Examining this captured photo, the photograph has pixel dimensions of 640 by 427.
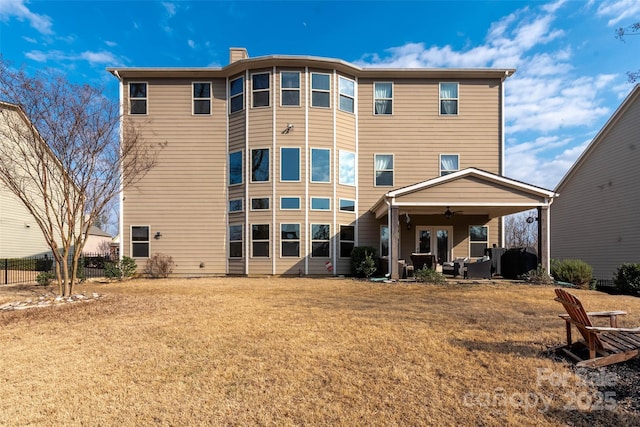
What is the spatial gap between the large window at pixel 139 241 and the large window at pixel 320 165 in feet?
24.0

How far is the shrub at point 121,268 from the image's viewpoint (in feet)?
44.1

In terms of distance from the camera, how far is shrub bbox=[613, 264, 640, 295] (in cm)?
1064

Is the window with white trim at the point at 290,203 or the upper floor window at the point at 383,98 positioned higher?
the upper floor window at the point at 383,98

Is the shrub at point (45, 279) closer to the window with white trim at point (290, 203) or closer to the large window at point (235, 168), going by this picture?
the large window at point (235, 168)

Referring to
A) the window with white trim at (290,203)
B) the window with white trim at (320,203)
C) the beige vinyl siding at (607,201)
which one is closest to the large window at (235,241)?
the window with white trim at (290,203)

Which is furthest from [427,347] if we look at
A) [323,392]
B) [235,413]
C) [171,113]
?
[171,113]

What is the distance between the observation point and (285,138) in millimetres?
14250

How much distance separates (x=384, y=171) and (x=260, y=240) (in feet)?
19.1

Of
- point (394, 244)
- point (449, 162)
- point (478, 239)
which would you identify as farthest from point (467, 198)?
point (478, 239)

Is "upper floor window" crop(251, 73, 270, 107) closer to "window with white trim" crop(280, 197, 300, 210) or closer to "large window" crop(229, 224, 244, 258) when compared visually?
"window with white trim" crop(280, 197, 300, 210)

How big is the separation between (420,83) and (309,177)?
6.18 meters

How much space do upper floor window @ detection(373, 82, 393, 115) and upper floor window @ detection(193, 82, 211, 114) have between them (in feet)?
22.9

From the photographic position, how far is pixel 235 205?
48.6 feet

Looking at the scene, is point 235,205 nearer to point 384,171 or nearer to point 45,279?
point 384,171
